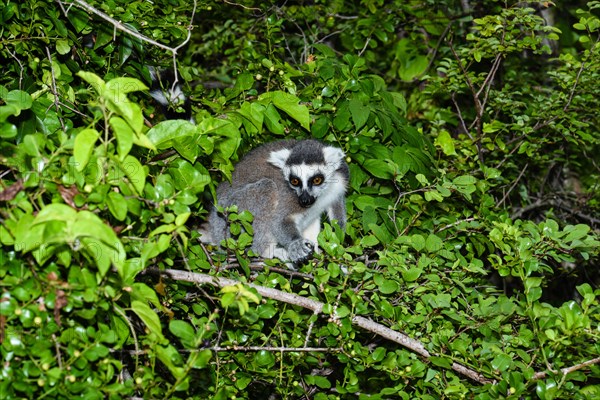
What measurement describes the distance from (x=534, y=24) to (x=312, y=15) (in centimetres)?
254

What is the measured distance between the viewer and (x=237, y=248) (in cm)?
364

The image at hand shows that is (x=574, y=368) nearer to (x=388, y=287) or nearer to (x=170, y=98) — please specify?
(x=388, y=287)

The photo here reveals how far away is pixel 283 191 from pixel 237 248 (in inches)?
75.2

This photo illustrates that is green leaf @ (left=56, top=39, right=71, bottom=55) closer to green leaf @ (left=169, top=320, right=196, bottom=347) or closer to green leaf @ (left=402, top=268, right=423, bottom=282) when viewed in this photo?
green leaf @ (left=169, top=320, right=196, bottom=347)

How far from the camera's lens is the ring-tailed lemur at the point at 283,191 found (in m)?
5.31

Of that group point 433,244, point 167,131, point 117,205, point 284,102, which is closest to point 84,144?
point 117,205

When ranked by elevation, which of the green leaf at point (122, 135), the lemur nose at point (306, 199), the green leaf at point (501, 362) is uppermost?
the green leaf at point (122, 135)

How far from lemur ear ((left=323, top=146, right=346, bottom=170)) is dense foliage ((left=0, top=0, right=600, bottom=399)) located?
0.75ft

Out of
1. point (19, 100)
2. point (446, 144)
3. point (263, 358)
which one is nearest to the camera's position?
point (19, 100)

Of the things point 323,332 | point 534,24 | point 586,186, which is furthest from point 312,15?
point 323,332

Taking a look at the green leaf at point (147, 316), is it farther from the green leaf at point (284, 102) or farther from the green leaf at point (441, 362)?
the green leaf at point (284, 102)

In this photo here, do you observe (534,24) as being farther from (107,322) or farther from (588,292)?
(107,322)

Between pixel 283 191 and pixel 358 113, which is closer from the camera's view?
pixel 358 113

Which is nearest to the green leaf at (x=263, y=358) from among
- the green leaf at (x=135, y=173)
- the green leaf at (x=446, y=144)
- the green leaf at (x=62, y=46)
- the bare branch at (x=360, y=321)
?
the bare branch at (x=360, y=321)
